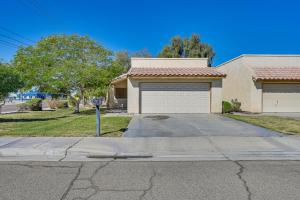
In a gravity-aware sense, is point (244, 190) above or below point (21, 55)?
below

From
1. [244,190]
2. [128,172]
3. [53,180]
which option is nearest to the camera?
[244,190]

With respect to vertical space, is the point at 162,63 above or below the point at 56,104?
above

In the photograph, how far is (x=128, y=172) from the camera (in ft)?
18.6

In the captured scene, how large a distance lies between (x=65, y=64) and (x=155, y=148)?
40.4 feet

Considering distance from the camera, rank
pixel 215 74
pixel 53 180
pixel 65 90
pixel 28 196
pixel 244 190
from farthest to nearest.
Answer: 1. pixel 65 90
2. pixel 215 74
3. pixel 53 180
4. pixel 244 190
5. pixel 28 196

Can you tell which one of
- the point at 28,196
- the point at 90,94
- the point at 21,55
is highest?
the point at 21,55

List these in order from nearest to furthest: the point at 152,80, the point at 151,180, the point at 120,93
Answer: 1. the point at 151,180
2. the point at 152,80
3. the point at 120,93

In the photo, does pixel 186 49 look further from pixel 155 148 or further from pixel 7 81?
pixel 155 148

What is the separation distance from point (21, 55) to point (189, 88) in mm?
12201

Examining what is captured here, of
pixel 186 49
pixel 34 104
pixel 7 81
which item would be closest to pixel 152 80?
pixel 7 81

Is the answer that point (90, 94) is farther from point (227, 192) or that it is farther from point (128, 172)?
point (227, 192)

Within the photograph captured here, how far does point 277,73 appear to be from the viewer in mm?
19203

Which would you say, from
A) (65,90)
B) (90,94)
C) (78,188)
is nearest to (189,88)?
(90,94)

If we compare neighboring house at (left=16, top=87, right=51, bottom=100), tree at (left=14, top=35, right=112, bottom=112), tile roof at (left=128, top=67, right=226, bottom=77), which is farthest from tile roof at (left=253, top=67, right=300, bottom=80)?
neighboring house at (left=16, top=87, right=51, bottom=100)
